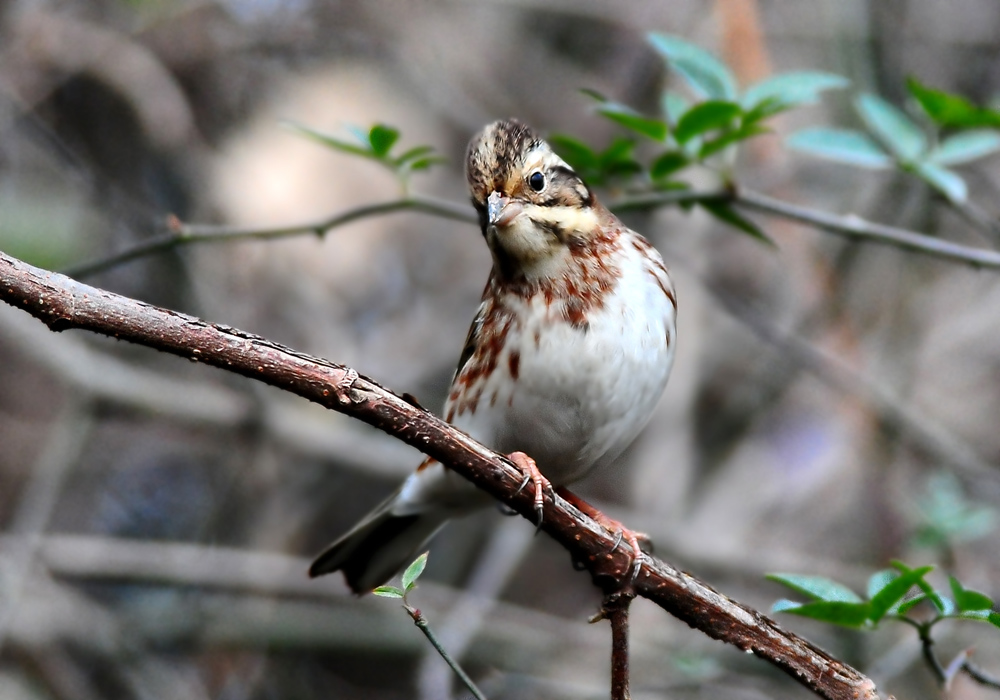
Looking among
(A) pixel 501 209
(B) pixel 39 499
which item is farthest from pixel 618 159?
(B) pixel 39 499

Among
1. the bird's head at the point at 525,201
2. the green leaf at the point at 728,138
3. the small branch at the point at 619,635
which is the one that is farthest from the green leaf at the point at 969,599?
the bird's head at the point at 525,201

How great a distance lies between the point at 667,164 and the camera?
3002 mm

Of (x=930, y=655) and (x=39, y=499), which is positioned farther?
(x=39, y=499)

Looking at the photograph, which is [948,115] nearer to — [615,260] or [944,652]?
[615,260]

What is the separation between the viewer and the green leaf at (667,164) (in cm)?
297

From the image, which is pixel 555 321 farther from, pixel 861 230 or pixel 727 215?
pixel 861 230

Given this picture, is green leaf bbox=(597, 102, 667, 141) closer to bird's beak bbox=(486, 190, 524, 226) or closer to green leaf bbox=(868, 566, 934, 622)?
bird's beak bbox=(486, 190, 524, 226)

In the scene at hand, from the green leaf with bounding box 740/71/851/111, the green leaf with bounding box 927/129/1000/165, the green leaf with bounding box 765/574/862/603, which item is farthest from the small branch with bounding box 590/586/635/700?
the green leaf with bounding box 927/129/1000/165

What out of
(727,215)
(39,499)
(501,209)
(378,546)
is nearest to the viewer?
(501,209)

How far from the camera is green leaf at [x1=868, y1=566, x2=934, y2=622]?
1938 millimetres

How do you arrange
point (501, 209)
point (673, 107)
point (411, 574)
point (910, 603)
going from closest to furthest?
point (411, 574) < point (910, 603) < point (501, 209) < point (673, 107)

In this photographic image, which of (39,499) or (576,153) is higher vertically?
(576,153)

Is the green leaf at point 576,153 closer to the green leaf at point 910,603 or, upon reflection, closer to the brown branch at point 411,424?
the brown branch at point 411,424

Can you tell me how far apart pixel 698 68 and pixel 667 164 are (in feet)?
0.93
